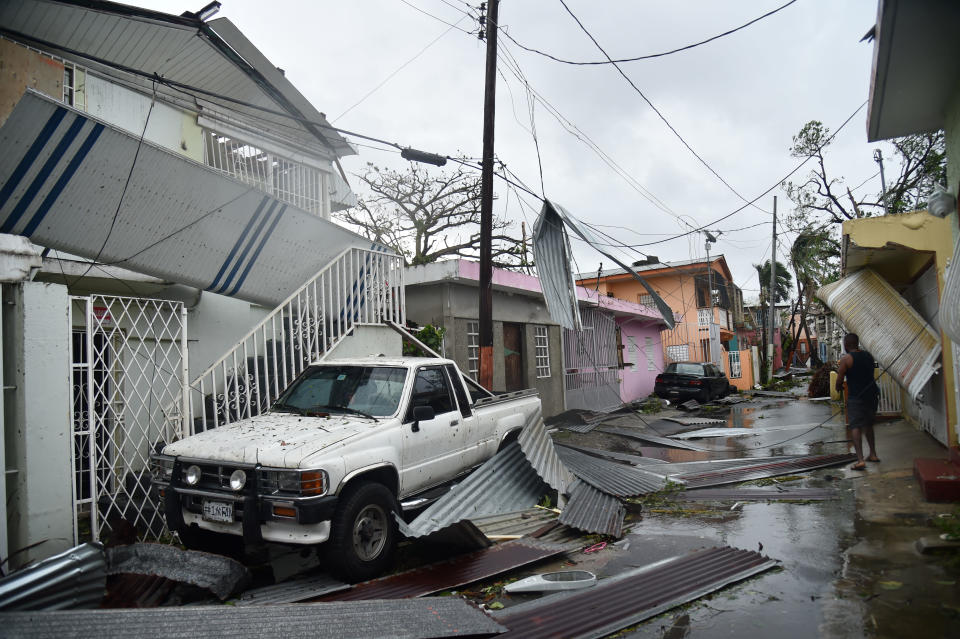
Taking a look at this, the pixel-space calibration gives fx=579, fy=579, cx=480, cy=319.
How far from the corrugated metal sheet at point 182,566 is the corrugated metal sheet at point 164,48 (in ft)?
18.4

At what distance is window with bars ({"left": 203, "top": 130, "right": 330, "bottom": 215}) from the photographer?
10.1 meters

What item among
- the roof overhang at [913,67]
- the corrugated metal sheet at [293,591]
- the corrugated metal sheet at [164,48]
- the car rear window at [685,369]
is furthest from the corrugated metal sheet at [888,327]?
the car rear window at [685,369]

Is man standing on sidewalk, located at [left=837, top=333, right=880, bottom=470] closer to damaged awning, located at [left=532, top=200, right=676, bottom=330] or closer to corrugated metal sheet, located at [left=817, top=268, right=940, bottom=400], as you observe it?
corrugated metal sheet, located at [left=817, top=268, right=940, bottom=400]

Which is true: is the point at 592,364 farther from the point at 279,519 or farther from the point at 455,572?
the point at 279,519

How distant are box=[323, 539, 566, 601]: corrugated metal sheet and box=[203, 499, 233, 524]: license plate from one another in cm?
95

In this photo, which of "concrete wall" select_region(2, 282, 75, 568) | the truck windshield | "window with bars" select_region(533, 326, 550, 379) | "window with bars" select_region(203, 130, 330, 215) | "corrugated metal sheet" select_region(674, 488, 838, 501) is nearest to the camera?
"concrete wall" select_region(2, 282, 75, 568)

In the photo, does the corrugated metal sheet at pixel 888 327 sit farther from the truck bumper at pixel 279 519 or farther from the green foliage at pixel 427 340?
the truck bumper at pixel 279 519

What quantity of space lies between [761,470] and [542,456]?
3.56m

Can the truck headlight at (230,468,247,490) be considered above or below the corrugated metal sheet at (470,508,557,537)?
above

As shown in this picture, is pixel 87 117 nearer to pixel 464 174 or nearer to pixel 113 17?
pixel 113 17

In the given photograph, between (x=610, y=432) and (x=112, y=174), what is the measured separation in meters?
10.4

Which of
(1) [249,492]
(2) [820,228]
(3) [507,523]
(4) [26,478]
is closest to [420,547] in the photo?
(3) [507,523]

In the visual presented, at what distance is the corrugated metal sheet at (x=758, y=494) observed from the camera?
6668 millimetres

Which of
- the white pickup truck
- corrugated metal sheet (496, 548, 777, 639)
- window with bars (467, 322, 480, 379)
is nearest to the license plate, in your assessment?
the white pickup truck
